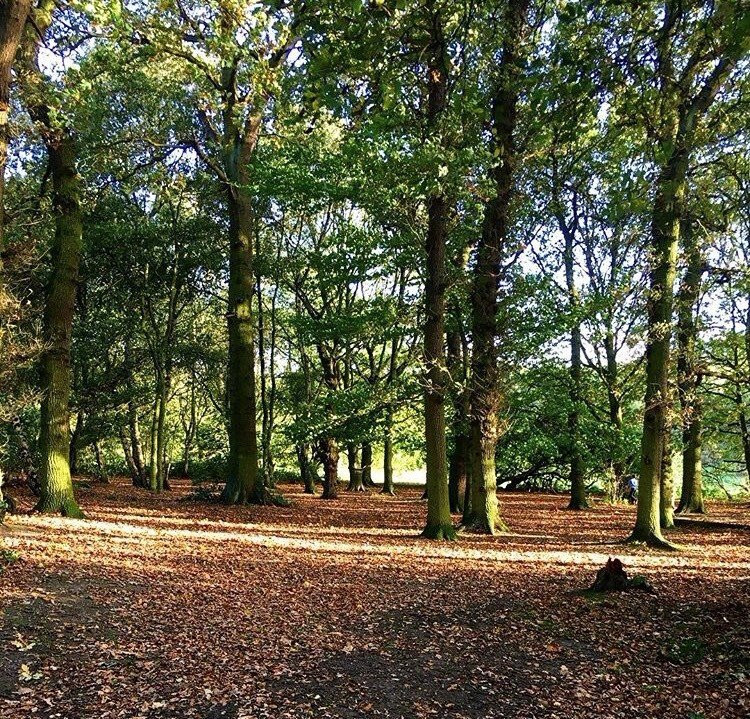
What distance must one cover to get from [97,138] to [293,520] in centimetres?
1173

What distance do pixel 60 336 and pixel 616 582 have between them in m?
11.0

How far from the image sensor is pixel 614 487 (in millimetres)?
23688

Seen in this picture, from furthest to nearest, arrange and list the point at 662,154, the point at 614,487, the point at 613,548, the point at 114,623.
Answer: the point at 614,487
the point at 613,548
the point at 114,623
the point at 662,154

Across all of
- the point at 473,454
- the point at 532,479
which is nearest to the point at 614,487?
the point at 532,479

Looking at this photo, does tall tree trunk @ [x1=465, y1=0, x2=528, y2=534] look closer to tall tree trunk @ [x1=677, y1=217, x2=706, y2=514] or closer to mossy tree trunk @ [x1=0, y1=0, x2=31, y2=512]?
tall tree trunk @ [x1=677, y1=217, x2=706, y2=514]

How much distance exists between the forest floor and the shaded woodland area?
5 cm

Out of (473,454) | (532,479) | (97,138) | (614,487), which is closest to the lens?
(473,454)

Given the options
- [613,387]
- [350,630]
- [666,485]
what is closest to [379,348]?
[613,387]

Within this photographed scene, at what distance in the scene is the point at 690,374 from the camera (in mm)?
16109

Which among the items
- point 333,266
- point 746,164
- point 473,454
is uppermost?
point 746,164

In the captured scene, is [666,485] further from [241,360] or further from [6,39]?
[6,39]

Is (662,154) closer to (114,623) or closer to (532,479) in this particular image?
(114,623)

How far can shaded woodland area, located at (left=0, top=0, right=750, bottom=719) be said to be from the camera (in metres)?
5.08

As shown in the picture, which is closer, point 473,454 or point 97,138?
point 473,454
